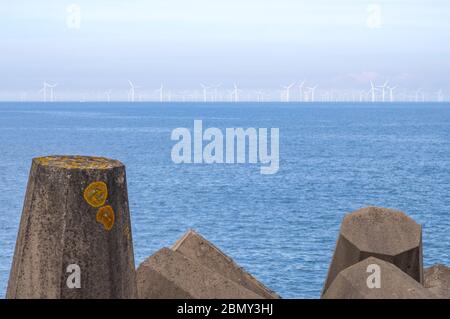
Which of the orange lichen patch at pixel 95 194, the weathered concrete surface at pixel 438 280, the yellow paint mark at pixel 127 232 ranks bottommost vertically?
the weathered concrete surface at pixel 438 280

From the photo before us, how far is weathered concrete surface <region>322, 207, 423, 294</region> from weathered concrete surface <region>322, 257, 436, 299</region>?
1.52 metres

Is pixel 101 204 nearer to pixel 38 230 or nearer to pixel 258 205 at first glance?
pixel 38 230

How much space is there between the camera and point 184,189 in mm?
54281

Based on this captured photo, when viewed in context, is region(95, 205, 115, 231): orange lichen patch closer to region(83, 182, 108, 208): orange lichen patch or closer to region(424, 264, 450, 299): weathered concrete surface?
region(83, 182, 108, 208): orange lichen patch

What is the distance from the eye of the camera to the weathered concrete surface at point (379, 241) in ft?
32.3

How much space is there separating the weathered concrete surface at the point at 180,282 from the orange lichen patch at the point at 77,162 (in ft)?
4.54

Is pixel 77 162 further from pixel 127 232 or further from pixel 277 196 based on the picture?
pixel 277 196

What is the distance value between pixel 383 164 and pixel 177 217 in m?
32.0

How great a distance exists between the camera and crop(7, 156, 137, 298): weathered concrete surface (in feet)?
23.7

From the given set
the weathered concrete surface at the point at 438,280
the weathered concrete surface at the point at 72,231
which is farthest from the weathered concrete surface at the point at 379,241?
the weathered concrete surface at the point at 72,231

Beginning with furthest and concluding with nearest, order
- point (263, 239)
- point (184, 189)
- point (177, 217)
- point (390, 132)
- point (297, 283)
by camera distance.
→ 1. point (390, 132)
2. point (184, 189)
3. point (177, 217)
4. point (263, 239)
5. point (297, 283)

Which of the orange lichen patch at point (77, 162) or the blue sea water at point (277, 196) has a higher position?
the orange lichen patch at point (77, 162)

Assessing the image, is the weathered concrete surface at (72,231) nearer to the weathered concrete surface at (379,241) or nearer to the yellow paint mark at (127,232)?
the yellow paint mark at (127,232)
